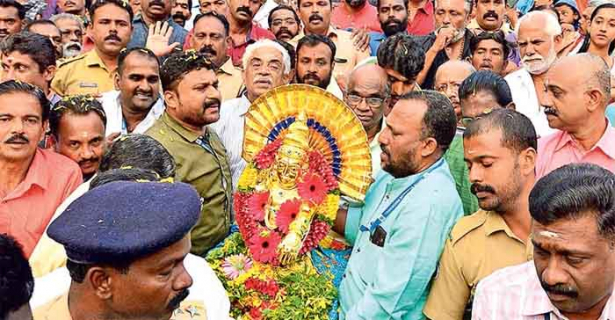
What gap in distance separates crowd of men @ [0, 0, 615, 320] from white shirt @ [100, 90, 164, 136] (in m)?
0.02

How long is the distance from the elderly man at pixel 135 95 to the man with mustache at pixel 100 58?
71 cm

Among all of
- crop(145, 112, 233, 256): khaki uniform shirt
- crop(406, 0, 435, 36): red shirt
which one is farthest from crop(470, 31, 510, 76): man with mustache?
crop(145, 112, 233, 256): khaki uniform shirt

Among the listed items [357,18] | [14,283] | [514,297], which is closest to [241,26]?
[357,18]

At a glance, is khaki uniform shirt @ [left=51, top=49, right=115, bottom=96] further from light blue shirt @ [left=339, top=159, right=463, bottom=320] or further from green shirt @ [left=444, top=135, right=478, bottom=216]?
light blue shirt @ [left=339, top=159, right=463, bottom=320]

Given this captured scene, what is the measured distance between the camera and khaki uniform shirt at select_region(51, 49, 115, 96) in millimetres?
6566

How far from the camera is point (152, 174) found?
3131 mm

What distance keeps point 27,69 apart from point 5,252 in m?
4.01

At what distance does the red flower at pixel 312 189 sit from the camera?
13.7 feet

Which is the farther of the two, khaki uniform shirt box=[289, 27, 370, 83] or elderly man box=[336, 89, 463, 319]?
khaki uniform shirt box=[289, 27, 370, 83]

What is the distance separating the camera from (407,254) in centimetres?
374

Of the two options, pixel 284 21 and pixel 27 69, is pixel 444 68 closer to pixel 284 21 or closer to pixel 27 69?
pixel 284 21

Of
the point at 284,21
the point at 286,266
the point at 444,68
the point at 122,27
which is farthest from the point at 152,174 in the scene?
the point at 284,21

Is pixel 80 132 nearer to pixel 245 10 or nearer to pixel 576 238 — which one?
pixel 576 238

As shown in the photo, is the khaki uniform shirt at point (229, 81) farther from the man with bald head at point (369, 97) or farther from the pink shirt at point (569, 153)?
the pink shirt at point (569, 153)
